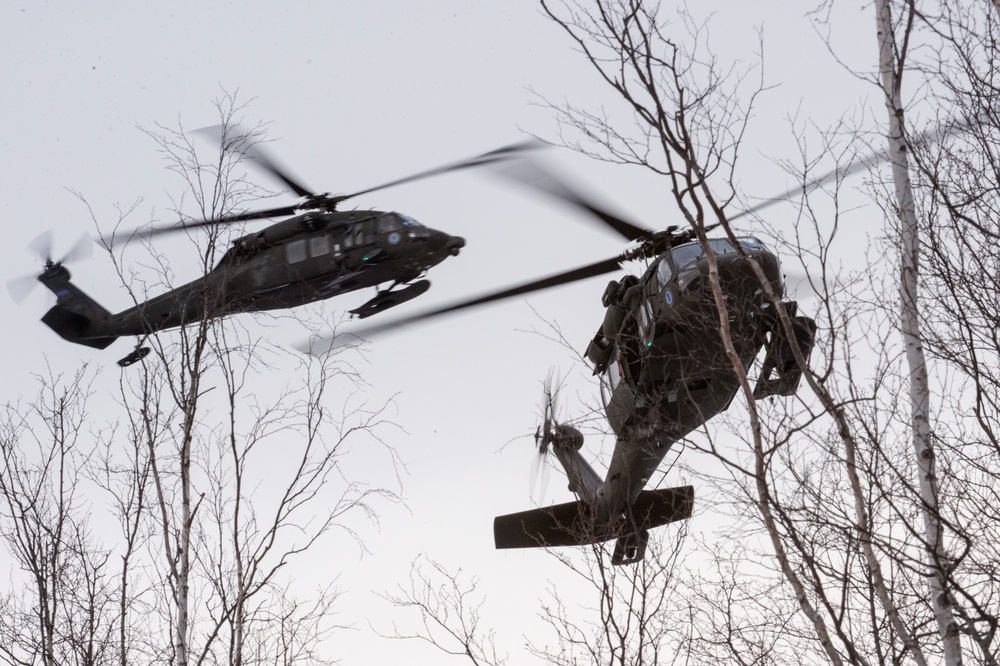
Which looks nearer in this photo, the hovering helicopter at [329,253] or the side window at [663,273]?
the side window at [663,273]

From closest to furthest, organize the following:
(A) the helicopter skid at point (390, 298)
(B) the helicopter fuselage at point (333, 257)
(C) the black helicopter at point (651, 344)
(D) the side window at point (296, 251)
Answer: (C) the black helicopter at point (651, 344), (A) the helicopter skid at point (390, 298), (B) the helicopter fuselage at point (333, 257), (D) the side window at point (296, 251)

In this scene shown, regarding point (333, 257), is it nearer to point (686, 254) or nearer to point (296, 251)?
point (296, 251)

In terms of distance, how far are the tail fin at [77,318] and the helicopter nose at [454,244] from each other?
619cm

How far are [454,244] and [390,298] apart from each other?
1.43 meters

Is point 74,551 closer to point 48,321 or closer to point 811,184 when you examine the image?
point 811,184

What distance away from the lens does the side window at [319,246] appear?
562 inches

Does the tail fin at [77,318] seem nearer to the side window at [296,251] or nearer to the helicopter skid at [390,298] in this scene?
the side window at [296,251]

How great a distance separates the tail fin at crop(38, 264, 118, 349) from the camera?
17000mm

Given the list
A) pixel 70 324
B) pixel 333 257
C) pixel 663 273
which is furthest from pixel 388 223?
pixel 70 324

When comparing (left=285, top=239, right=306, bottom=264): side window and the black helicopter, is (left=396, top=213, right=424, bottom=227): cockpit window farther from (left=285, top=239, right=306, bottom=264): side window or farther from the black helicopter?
the black helicopter

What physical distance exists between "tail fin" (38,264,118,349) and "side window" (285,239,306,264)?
4.22 meters

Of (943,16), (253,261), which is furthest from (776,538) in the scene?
(253,261)

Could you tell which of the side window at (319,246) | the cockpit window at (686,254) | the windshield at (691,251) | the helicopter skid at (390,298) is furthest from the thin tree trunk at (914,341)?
the side window at (319,246)

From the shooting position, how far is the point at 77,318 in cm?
1708
